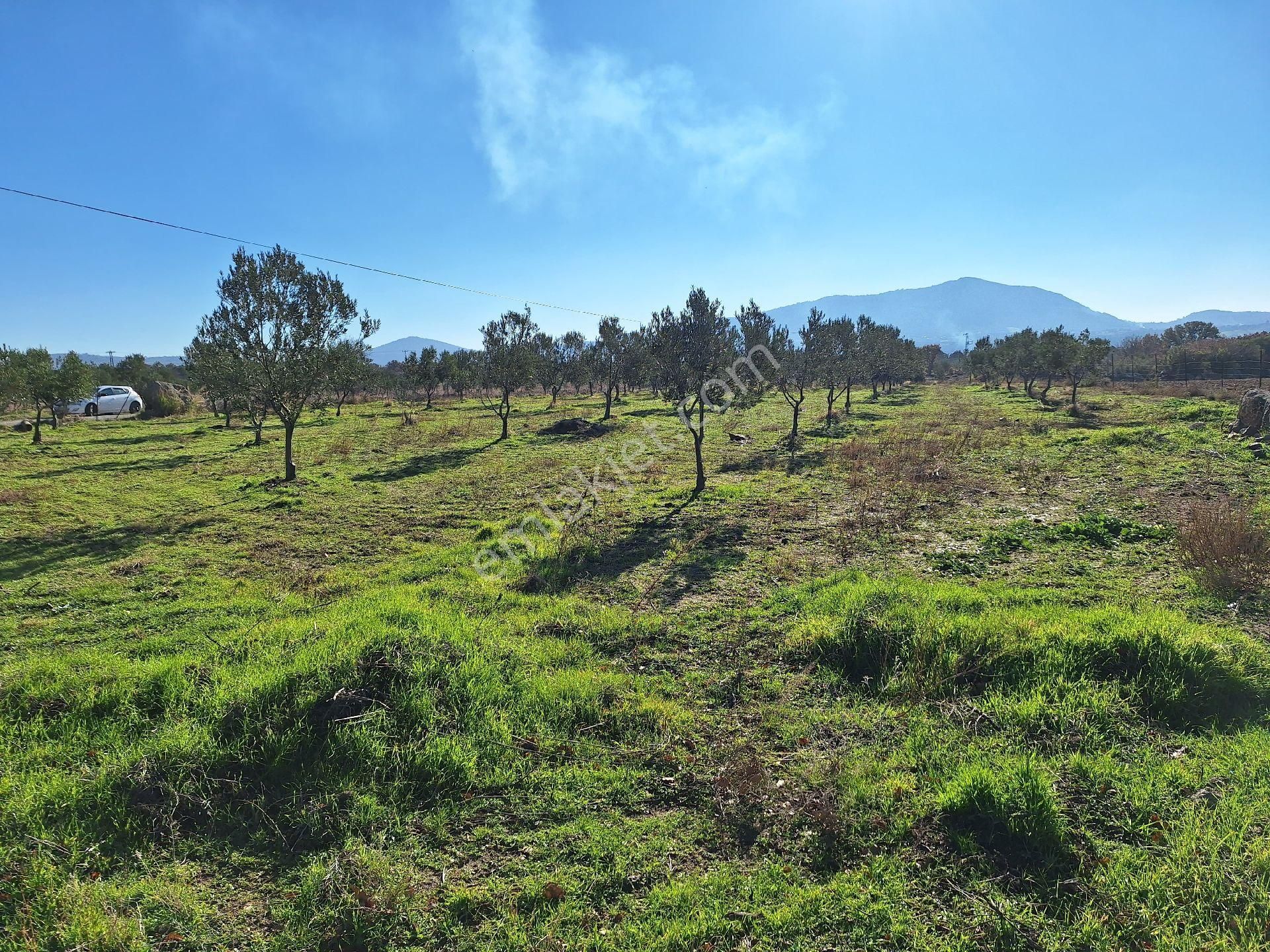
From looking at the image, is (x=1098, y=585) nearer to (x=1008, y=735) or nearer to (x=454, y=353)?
(x=1008, y=735)

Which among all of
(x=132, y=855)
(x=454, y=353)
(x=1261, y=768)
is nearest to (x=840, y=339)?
(x=1261, y=768)

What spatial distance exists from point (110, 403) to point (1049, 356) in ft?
276

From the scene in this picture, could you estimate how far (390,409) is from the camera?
5872cm

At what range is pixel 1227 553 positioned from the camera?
9250 millimetres

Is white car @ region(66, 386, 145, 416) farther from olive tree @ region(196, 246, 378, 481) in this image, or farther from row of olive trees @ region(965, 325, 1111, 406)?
row of olive trees @ region(965, 325, 1111, 406)

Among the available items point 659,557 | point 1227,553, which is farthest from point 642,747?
point 1227,553

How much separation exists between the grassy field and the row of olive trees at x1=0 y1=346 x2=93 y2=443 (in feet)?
99.1

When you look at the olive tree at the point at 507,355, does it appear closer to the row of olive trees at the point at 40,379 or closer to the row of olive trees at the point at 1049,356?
the row of olive trees at the point at 40,379

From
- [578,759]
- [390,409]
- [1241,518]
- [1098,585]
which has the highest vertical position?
[390,409]

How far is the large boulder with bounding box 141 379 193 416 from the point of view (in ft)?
164

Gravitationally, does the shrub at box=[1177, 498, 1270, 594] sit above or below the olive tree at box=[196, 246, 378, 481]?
below

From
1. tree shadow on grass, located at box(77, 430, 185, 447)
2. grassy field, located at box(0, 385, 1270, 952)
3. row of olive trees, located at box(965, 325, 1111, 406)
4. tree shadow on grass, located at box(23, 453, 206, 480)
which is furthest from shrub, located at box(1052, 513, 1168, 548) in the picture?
tree shadow on grass, located at box(77, 430, 185, 447)

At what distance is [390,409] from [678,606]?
56.6m

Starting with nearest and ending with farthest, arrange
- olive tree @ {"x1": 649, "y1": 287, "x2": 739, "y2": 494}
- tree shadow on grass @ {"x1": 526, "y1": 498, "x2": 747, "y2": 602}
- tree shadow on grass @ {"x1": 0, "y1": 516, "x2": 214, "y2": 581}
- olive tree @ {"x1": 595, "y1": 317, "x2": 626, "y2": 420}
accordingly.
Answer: tree shadow on grass @ {"x1": 526, "y1": 498, "x2": 747, "y2": 602} → tree shadow on grass @ {"x1": 0, "y1": 516, "x2": 214, "y2": 581} → olive tree @ {"x1": 649, "y1": 287, "x2": 739, "y2": 494} → olive tree @ {"x1": 595, "y1": 317, "x2": 626, "y2": 420}
